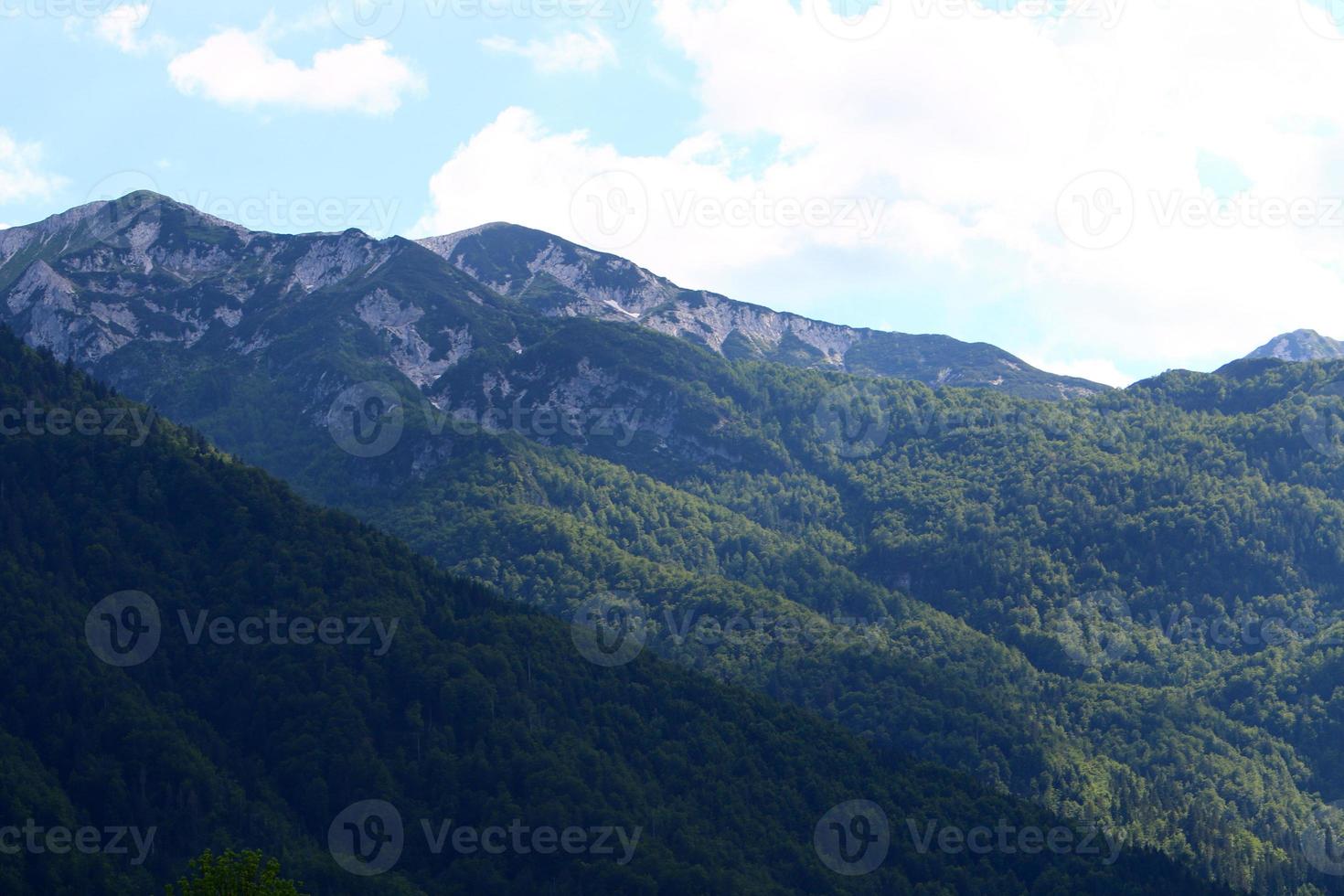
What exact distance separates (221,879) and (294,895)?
6.26 meters

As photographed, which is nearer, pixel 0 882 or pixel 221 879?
pixel 221 879

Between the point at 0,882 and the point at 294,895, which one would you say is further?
the point at 0,882

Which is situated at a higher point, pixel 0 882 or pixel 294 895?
pixel 294 895

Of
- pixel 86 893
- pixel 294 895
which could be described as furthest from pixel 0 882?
pixel 294 895

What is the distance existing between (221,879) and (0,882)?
91366mm

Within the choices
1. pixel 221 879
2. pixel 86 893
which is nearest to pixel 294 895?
pixel 221 879

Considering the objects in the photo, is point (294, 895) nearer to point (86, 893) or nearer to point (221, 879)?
point (221, 879)

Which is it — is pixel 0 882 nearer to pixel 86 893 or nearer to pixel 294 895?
pixel 86 893

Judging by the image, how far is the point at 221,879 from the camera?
12188 cm

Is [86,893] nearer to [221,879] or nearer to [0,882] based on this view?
[0,882]

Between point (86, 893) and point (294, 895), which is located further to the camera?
point (86, 893)

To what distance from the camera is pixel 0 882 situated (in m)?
196

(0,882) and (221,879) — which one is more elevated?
(221,879)

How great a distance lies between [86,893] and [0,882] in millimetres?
10436
